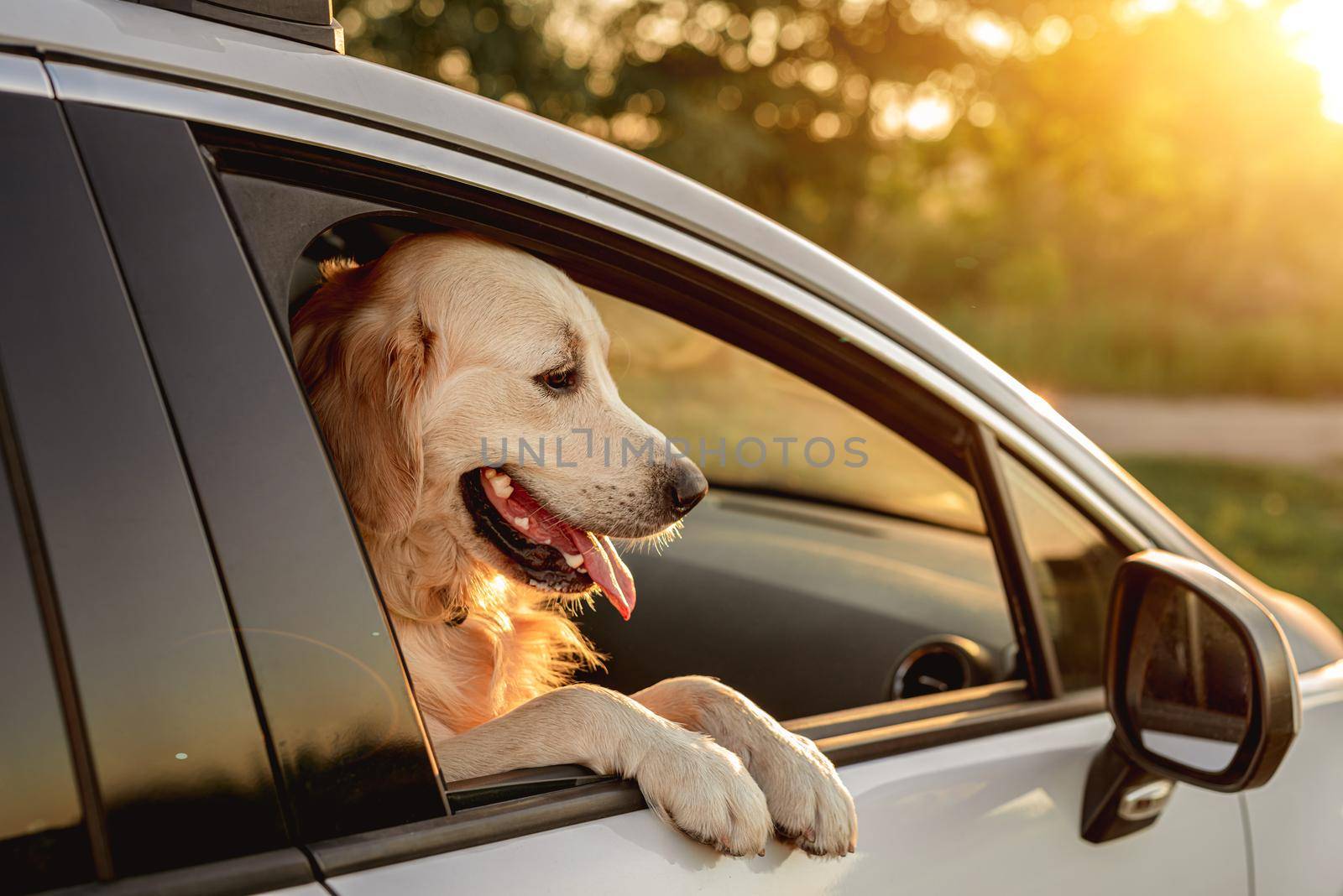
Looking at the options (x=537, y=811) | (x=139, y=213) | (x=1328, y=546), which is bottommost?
(x=1328, y=546)

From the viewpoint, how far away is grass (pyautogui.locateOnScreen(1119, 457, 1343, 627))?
8430 millimetres

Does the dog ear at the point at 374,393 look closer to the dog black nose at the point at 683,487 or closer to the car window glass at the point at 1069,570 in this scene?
the dog black nose at the point at 683,487

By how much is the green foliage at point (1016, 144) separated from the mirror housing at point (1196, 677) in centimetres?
809

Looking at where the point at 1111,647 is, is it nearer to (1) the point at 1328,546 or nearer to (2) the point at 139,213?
(2) the point at 139,213

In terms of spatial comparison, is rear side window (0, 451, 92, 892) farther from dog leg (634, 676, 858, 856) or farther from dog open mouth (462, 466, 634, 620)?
dog open mouth (462, 466, 634, 620)

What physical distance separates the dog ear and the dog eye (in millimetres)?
236

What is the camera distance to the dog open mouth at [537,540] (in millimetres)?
1983

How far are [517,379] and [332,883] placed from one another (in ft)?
3.71

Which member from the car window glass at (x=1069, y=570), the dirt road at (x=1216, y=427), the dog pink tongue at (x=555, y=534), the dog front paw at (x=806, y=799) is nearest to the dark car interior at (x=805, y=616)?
the car window glass at (x=1069, y=570)

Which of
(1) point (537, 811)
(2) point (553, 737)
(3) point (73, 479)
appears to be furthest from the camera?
(2) point (553, 737)

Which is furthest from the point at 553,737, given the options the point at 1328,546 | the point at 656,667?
the point at 1328,546

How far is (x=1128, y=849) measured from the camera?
1727mm

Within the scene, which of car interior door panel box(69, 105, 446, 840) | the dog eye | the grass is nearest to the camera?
car interior door panel box(69, 105, 446, 840)

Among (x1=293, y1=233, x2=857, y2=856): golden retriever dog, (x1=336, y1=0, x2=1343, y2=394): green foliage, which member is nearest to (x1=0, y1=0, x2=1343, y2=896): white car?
(x1=293, y1=233, x2=857, y2=856): golden retriever dog
